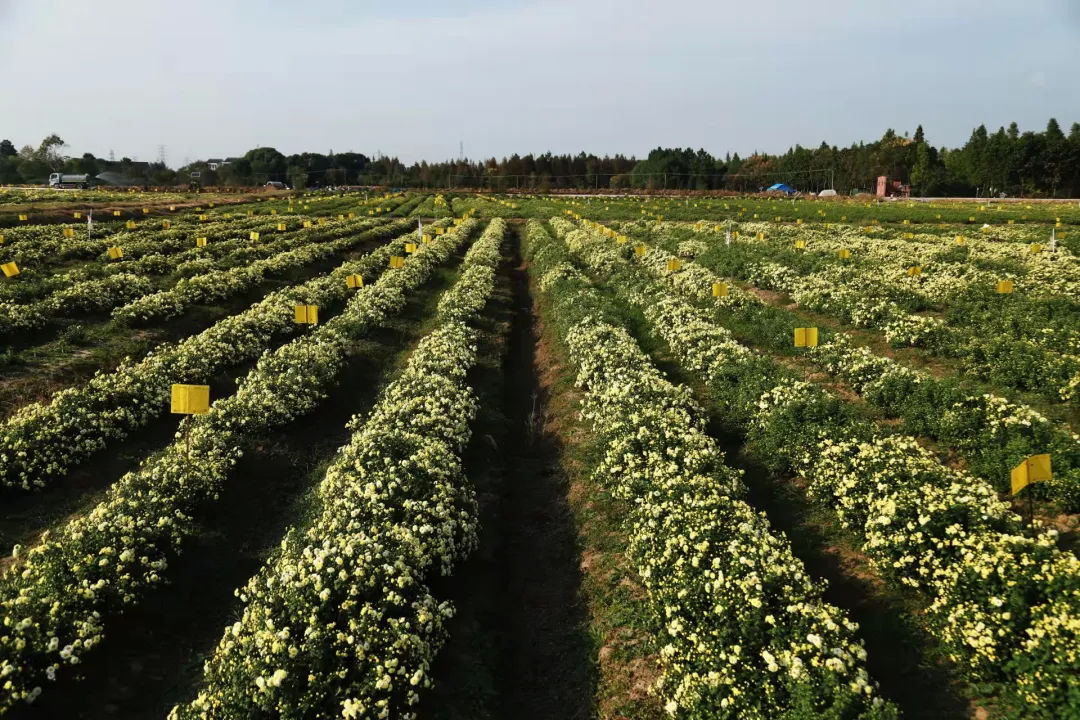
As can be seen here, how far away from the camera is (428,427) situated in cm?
1088

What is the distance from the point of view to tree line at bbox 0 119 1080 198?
318ft

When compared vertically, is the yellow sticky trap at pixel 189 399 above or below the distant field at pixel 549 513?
above

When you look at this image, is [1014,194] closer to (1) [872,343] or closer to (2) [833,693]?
(1) [872,343]

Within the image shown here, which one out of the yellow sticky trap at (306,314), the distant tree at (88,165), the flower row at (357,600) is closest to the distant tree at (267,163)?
the distant tree at (88,165)

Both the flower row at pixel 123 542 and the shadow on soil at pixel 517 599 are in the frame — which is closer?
the flower row at pixel 123 542

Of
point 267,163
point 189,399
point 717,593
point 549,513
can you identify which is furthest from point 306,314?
point 267,163

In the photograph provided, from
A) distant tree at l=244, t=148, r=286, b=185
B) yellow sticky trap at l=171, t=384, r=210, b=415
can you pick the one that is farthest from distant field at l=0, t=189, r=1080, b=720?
distant tree at l=244, t=148, r=286, b=185

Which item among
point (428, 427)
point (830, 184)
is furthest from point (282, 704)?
point (830, 184)

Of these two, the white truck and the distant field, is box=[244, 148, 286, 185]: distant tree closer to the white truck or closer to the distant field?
the white truck

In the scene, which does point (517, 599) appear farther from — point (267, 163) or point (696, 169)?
point (267, 163)

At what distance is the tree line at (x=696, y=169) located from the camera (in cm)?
9694

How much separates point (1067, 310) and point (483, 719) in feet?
58.5

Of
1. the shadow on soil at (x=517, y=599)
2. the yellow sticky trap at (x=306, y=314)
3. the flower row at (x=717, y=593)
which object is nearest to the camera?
the flower row at (x=717, y=593)

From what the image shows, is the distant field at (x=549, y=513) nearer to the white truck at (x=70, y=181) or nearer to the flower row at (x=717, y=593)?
the flower row at (x=717, y=593)
